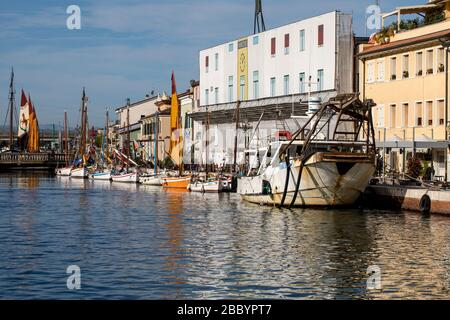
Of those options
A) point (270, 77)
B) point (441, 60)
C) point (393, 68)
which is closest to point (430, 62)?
point (441, 60)

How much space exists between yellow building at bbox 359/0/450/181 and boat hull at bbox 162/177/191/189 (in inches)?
819

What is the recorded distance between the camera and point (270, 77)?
327 ft

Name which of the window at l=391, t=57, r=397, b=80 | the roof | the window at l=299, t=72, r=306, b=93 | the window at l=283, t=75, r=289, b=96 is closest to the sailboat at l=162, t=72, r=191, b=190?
the window at l=283, t=75, r=289, b=96

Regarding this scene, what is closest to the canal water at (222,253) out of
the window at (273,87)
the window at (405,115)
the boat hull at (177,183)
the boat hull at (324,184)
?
the boat hull at (324,184)

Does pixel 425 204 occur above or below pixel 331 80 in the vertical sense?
below

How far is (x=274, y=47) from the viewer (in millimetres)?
98688

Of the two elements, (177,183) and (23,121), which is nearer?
(177,183)

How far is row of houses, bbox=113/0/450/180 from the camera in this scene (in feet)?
235

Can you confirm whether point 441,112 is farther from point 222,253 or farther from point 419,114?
point 222,253

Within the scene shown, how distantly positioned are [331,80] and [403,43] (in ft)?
45.7

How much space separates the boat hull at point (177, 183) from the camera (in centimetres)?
9555

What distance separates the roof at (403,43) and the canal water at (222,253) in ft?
53.7
